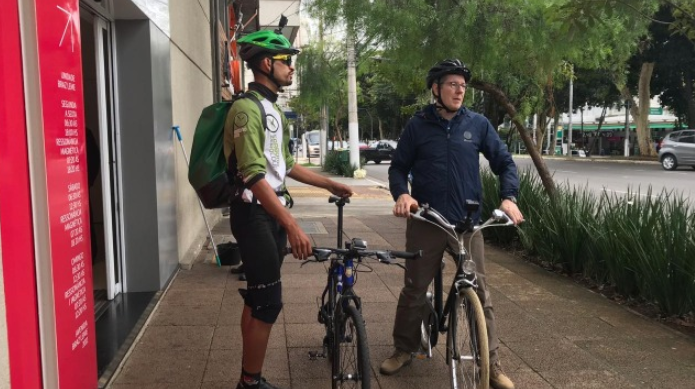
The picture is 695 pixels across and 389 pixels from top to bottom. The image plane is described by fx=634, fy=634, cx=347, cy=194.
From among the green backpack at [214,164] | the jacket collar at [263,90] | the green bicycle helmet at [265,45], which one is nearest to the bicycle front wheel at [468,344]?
the green backpack at [214,164]

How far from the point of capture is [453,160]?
12.3ft

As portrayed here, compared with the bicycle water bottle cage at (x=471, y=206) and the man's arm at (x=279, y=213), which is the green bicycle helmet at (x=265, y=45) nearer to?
the man's arm at (x=279, y=213)

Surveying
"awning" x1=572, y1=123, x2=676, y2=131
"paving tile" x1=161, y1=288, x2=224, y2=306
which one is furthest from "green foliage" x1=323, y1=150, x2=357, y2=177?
"awning" x1=572, y1=123, x2=676, y2=131

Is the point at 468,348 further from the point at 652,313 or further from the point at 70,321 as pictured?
the point at 652,313

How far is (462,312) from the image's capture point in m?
3.37

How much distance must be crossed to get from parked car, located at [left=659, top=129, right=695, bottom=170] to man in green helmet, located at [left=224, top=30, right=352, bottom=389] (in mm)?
24476

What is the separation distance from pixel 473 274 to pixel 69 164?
6.88 ft

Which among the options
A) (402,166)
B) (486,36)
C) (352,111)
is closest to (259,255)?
(402,166)

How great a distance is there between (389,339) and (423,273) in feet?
3.58

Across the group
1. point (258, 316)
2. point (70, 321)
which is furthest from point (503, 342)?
point (70, 321)

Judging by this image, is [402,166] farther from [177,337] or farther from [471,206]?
[177,337]

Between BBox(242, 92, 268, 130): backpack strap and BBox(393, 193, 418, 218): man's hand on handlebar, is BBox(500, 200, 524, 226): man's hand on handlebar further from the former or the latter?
BBox(242, 92, 268, 130): backpack strap

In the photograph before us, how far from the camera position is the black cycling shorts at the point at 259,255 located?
329 cm

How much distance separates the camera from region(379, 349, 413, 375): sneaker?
3975mm
